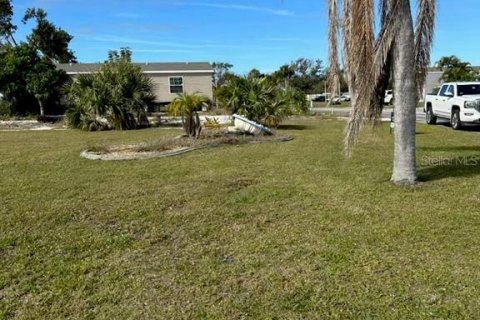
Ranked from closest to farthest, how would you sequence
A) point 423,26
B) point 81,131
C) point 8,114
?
point 423,26
point 81,131
point 8,114

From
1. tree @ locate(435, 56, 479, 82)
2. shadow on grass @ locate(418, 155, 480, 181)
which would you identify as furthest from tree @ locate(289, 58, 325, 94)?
shadow on grass @ locate(418, 155, 480, 181)

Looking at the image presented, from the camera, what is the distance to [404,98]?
6555mm

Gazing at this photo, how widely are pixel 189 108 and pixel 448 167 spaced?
7191mm

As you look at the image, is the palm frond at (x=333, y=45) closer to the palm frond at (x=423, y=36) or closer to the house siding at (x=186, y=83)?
the palm frond at (x=423, y=36)

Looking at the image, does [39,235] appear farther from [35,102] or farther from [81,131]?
[35,102]

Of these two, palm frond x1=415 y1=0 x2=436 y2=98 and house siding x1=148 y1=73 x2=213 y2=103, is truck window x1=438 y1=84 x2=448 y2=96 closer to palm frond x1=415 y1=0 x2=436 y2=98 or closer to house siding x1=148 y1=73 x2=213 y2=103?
palm frond x1=415 y1=0 x2=436 y2=98

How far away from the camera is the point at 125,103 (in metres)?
20.4

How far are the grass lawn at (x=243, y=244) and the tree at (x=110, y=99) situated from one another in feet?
39.9

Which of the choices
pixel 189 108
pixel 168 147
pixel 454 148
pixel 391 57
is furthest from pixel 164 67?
pixel 391 57

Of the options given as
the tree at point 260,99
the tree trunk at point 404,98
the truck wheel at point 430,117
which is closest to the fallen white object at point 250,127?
the tree at point 260,99

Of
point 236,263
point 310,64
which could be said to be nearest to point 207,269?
point 236,263

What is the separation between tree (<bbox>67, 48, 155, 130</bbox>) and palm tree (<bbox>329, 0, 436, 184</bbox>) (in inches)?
598

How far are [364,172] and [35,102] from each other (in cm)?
2821

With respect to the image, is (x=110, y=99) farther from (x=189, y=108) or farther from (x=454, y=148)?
(x=454, y=148)
